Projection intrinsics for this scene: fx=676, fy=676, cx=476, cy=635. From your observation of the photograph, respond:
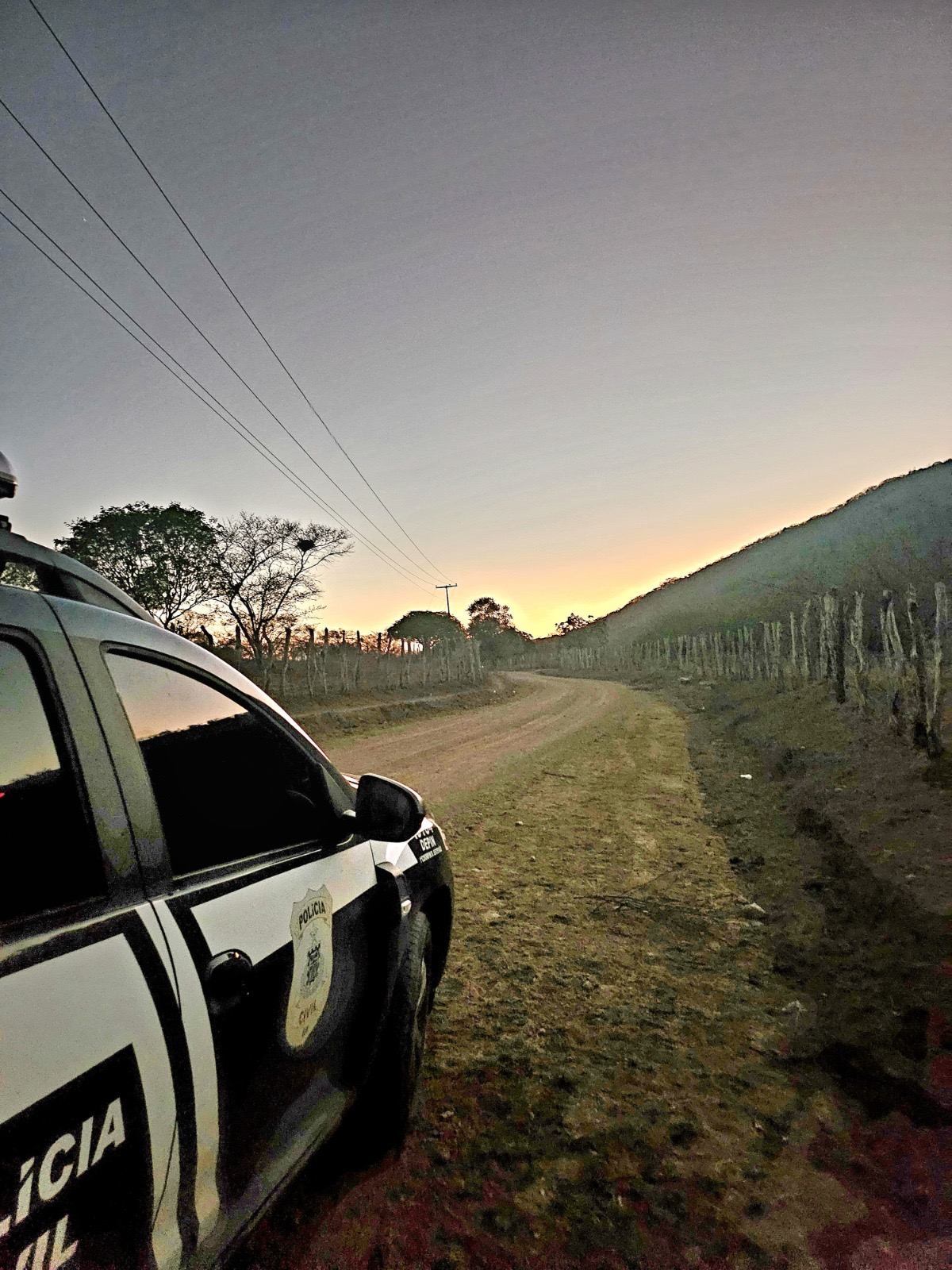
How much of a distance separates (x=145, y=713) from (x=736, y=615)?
9432 centimetres

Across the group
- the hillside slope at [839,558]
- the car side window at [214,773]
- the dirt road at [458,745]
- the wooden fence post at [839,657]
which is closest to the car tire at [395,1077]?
the car side window at [214,773]

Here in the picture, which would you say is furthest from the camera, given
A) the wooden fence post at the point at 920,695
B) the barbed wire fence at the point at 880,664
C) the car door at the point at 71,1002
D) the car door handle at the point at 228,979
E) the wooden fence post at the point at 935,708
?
the barbed wire fence at the point at 880,664

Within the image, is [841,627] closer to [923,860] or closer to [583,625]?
[923,860]

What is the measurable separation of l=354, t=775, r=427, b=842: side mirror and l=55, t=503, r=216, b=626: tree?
26591 mm

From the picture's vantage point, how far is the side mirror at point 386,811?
204 cm

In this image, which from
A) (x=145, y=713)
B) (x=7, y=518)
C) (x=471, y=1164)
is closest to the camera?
(x=145, y=713)

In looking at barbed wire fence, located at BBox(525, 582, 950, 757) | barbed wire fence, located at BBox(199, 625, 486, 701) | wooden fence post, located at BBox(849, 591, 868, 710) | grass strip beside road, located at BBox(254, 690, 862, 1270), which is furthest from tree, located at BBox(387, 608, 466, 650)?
grass strip beside road, located at BBox(254, 690, 862, 1270)

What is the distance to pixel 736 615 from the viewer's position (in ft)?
292

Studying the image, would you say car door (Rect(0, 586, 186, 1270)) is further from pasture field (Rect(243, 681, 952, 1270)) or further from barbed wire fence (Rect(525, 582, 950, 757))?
barbed wire fence (Rect(525, 582, 950, 757))

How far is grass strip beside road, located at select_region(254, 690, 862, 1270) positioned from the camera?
2.05 meters

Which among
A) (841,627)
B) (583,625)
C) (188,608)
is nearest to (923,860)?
(841,627)

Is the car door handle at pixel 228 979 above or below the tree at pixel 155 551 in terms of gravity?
below

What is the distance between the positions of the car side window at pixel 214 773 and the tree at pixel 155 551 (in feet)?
87.2

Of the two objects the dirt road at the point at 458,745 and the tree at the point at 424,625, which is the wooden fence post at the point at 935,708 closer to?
the dirt road at the point at 458,745
